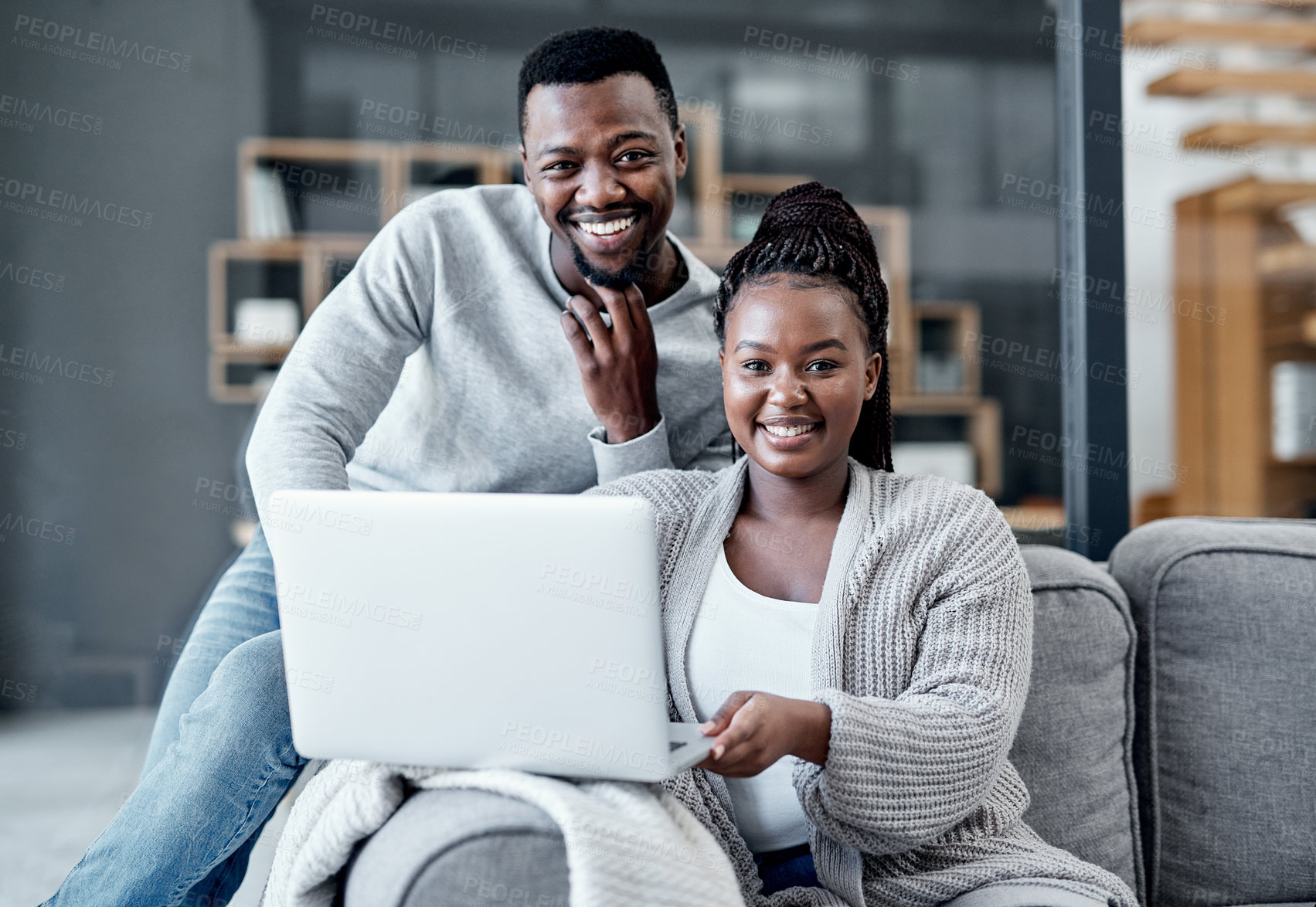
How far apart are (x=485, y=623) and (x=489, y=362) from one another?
70 centimetres

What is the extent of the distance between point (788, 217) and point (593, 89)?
318 millimetres

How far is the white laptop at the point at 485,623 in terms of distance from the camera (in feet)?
2.42

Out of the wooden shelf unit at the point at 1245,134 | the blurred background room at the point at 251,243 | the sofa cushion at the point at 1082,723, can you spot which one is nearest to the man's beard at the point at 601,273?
the sofa cushion at the point at 1082,723

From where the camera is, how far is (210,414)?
347 cm

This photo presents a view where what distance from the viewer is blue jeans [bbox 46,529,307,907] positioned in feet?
3.36

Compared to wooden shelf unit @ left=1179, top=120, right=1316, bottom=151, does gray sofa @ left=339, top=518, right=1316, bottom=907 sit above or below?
below

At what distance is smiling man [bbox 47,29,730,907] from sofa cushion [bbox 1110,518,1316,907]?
634 mm

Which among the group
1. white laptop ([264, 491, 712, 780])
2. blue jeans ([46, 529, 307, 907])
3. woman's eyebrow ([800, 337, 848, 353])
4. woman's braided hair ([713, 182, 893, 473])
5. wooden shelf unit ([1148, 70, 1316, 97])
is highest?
wooden shelf unit ([1148, 70, 1316, 97])

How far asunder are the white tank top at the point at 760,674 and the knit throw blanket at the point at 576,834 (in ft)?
0.75

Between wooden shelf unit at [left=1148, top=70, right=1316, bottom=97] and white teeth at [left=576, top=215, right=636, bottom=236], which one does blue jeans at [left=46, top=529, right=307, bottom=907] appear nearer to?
white teeth at [left=576, top=215, right=636, bottom=236]

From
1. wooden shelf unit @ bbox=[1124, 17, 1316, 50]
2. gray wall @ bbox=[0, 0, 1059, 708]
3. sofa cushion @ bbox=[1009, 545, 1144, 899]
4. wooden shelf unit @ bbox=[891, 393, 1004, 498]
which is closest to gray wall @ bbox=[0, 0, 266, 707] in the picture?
gray wall @ bbox=[0, 0, 1059, 708]

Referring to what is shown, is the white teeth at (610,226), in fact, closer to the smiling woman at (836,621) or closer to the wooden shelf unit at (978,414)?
the smiling woman at (836,621)

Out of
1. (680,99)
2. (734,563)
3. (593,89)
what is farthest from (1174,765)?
(680,99)

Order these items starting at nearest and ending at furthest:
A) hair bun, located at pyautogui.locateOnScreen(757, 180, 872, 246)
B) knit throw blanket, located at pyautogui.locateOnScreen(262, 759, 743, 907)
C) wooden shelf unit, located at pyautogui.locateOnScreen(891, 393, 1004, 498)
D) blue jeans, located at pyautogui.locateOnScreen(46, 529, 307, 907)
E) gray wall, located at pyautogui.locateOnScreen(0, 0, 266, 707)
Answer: knit throw blanket, located at pyautogui.locateOnScreen(262, 759, 743, 907)
blue jeans, located at pyautogui.locateOnScreen(46, 529, 307, 907)
hair bun, located at pyautogui.locateOnScreen(757, 180, 872, 246)
gray wall, located at pyautogui.locateOnScreen(0, 0, 266, 707)
wooden shelf unit, located at pyautogui.locateOnScreen(891, 393, 1004, 498)
